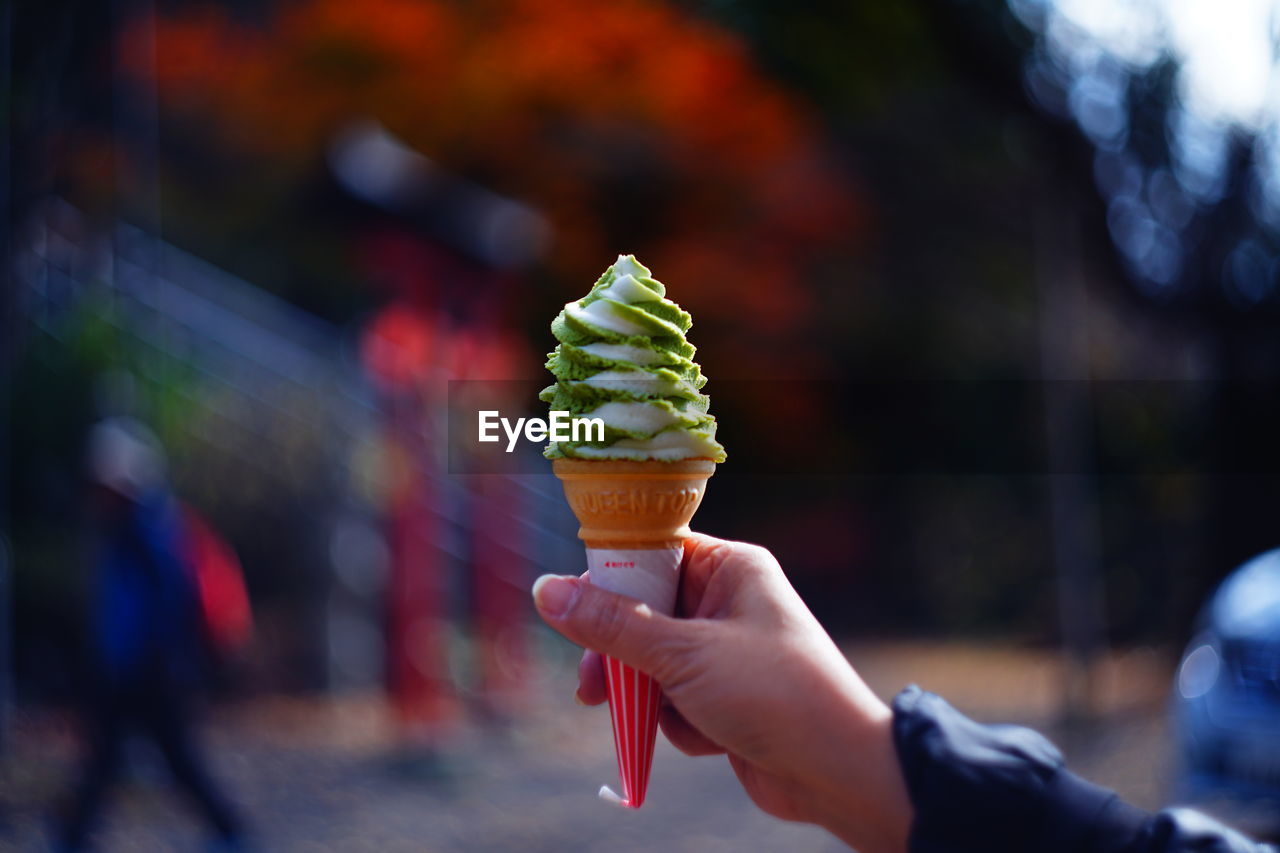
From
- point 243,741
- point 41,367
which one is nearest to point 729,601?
point 243,741

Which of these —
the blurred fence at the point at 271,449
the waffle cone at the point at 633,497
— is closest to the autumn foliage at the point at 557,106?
the blurred fence at the point at 271,449

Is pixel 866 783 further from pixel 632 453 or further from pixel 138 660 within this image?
pixel 138 660

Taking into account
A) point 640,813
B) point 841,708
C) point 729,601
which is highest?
point 729,601

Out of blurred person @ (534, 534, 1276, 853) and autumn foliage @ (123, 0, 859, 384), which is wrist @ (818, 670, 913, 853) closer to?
blurred person @ (534, 534, 1276, 853)

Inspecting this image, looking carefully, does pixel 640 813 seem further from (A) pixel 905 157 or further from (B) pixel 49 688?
(A) pixel 905 157

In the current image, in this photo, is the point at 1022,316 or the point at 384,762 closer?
the point at 384,762

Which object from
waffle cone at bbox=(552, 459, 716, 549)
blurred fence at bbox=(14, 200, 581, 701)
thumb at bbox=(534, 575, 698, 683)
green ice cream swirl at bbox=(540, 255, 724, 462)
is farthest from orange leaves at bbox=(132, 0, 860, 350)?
thumb at bbox=(534, 575, 698, 683)
